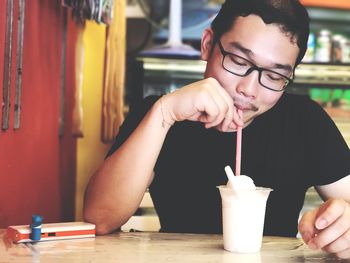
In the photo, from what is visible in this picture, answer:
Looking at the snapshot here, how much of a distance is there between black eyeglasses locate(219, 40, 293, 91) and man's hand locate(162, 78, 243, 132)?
186 mm

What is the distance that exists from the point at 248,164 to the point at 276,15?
514mm

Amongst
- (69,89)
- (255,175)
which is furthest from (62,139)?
(255,175)

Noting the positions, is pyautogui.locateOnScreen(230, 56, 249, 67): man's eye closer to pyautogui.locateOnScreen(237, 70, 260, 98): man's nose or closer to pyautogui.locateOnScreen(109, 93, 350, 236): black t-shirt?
pyautogui.locateOnScreen(237, 70, 260, 98): man's nose

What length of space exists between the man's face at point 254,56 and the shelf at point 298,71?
1.74 metres

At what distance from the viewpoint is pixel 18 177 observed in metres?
2.08

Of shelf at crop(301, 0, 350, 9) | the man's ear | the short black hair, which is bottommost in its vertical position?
the man's ear

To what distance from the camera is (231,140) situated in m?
1.97

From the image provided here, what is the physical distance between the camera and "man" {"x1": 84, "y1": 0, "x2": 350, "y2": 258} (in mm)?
1604

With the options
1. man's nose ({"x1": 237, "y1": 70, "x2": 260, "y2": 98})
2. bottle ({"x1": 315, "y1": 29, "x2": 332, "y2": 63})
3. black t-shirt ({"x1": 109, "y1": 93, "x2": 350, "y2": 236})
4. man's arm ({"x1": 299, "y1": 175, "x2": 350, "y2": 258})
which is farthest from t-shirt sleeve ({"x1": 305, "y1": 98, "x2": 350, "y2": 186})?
bottle ({"x1": 315, "y1": 29, "x2": 332, "y2": 63})

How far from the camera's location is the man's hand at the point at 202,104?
154cm

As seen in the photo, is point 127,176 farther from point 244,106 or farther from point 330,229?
point 330,229

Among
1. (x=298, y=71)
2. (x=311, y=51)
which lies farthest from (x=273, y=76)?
(x=311, y=51)

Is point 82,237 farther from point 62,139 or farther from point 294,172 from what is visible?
point 62,139

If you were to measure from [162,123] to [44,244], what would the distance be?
45 cm
